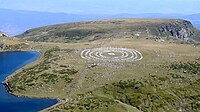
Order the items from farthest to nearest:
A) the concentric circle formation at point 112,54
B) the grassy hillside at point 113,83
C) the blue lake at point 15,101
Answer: the concentric circle formation at point 112,54 → the grassy hillside at point 113,83 → the blue lake at point 15,101

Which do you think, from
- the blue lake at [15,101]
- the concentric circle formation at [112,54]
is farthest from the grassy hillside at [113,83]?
the concentric circle formation at [112,54]

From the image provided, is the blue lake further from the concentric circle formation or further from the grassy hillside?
the concentric circle formation


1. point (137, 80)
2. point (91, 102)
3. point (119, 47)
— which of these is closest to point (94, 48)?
point (119, 47)

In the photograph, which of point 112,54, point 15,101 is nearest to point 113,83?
point 15,101

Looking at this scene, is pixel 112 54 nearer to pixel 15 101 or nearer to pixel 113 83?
pixel 113 83

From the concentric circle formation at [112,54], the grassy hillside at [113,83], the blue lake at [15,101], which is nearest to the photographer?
the blue lake at [15,101]

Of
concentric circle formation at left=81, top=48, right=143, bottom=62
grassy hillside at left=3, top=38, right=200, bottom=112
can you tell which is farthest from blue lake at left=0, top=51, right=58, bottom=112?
concentric circle formation at left=81, top=48, right=143, bottom=62

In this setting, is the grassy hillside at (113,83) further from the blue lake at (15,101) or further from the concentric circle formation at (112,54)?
the concentric circle formation at (112,54)

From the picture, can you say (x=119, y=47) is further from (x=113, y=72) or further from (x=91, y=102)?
(x=91, y=102)
